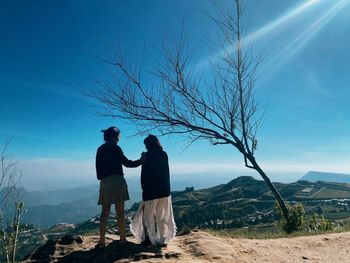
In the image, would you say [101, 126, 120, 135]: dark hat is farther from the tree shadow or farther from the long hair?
the tree shadow

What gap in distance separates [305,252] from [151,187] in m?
4.68

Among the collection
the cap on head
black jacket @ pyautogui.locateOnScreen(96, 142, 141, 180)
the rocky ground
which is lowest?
the rocky ground

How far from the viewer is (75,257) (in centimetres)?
862

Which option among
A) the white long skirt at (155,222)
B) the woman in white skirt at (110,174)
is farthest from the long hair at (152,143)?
the white long skirt at (155,222)

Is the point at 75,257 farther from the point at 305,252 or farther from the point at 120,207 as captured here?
the point at 305,252

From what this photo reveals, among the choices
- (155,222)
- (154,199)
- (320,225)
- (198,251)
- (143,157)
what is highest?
(143,157)

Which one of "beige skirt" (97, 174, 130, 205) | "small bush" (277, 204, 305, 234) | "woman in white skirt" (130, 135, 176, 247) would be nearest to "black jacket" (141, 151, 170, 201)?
"woman in white skirt" (130, 135, 176, 247)

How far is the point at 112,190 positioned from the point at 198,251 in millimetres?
2630

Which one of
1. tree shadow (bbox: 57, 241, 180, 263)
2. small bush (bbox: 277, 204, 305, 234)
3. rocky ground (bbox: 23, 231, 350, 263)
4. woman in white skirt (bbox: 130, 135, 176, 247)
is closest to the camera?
tree shadow (bbox: 57, 241, 180, 263)

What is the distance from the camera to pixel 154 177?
9359 mm

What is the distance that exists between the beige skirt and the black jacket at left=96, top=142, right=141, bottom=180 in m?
0.13

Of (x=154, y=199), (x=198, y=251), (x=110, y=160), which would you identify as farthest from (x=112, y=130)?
(x=198, y=251)

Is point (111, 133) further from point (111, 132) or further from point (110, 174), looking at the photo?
point (110, 174)

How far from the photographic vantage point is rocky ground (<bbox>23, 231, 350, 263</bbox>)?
8.24 meters
